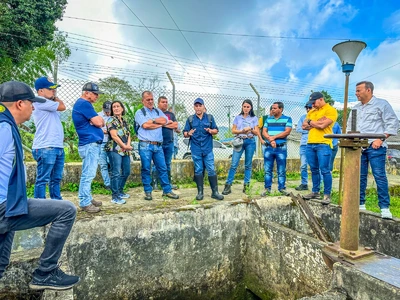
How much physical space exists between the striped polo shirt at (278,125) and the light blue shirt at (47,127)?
358cm

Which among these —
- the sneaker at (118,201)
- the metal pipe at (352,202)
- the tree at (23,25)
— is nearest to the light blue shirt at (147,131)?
the sneaker at (118,201)

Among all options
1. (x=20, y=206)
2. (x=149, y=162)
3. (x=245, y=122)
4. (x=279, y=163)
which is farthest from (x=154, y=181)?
(x=20, y=206)

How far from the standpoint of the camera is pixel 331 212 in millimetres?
4082

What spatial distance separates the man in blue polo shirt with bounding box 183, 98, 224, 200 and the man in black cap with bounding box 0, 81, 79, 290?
2811 mm

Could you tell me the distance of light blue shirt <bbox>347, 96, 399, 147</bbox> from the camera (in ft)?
12.7

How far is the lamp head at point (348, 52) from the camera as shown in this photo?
4.19 meters

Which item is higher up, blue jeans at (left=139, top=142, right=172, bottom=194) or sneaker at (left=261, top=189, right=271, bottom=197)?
blue jeans at (left=139, top=142, right=172, bottom=194)

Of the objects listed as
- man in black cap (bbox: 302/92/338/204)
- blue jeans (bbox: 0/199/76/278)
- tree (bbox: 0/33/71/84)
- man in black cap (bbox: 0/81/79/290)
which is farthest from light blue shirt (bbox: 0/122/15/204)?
tree (bbox: 0/33/71/84)

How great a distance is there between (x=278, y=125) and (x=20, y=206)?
4359 mm

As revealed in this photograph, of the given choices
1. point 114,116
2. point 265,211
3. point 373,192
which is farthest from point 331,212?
point 114,116

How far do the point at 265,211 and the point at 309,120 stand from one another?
1736 mm

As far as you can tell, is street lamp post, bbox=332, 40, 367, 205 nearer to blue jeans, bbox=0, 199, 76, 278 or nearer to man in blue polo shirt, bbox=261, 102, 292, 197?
man in blue polo shirt, bbox=261, 102, 292, 197

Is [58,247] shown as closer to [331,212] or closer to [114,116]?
[114,116]

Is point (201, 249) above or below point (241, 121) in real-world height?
below
